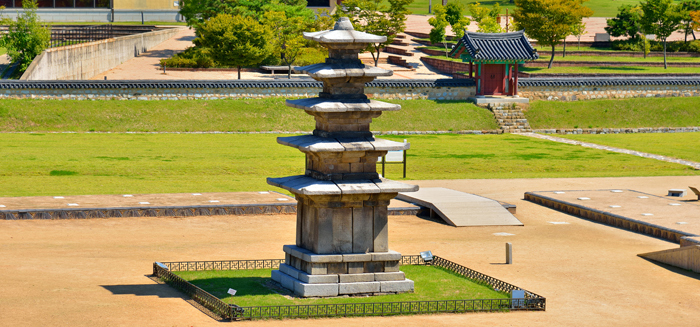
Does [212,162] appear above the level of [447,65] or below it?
below

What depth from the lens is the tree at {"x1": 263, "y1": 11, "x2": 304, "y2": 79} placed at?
6406cm

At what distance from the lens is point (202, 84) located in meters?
54.2

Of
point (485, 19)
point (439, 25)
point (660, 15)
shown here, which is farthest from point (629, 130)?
point (439, 25)

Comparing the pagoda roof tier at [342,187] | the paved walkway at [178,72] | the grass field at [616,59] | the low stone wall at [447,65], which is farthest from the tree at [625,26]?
the pagoda roof tier at [342,187]

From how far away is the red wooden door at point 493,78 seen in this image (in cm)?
5941

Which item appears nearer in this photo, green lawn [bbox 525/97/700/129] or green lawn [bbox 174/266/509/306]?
green lawn [bbox 174/266/509/306]

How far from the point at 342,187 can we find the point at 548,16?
181 ft

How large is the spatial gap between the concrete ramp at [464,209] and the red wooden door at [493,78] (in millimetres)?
28439

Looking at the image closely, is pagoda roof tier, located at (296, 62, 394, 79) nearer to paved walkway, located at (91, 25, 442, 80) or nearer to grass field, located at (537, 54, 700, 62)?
paved walkway, located at (91, 25, 442, 80)

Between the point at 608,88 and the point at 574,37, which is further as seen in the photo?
the point at 574,37

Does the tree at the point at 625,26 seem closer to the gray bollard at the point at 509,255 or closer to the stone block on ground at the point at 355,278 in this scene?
the gray bollard at the point at 509,255

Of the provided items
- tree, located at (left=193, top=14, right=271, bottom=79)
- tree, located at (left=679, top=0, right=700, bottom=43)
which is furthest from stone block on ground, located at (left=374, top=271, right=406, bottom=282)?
tree, located at (left=679, top=0, right=700, bottom=43)

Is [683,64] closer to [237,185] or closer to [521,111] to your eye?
[521,111]

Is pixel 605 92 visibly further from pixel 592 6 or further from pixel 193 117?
pixel 592 6
